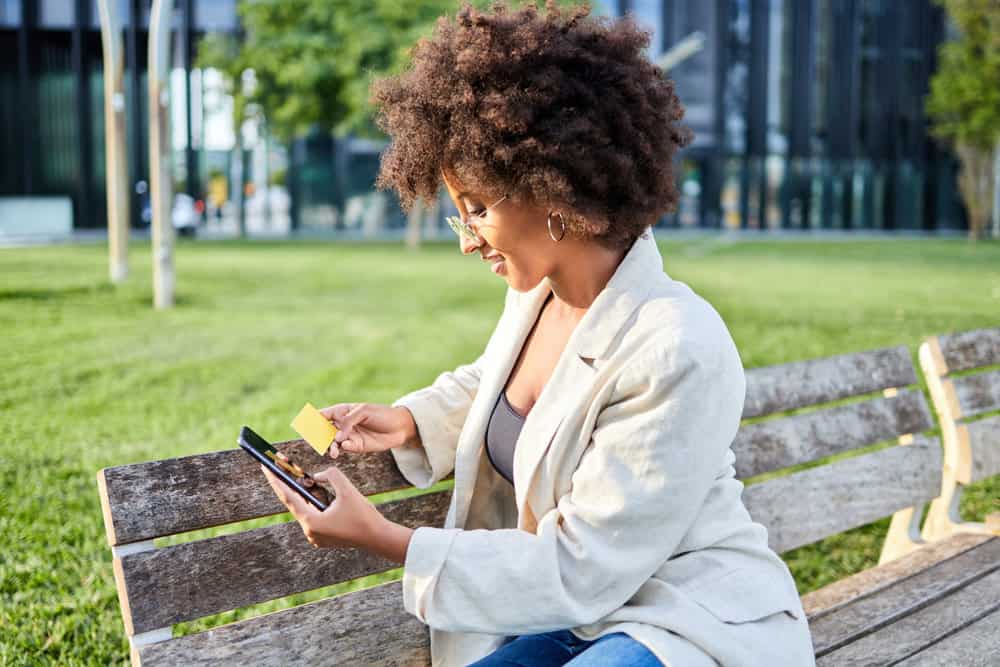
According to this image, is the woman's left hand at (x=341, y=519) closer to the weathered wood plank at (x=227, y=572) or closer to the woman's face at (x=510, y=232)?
the weathered wood plank at (x=227, y=572)

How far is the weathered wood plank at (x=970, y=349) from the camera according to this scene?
12.8 feet

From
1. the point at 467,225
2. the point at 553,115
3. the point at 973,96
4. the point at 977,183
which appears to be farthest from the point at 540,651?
the point at 977,183

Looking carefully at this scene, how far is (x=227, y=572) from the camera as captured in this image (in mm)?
2150

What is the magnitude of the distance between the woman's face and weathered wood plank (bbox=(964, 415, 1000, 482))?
244 cm

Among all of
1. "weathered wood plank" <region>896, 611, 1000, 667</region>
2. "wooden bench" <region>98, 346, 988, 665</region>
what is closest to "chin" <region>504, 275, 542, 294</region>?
"wooden bench" <region>98, 346, 988, 665</region>

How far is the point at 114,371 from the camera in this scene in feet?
29.0

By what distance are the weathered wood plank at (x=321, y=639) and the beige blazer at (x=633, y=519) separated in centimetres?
41

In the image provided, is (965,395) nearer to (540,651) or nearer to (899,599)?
(899,599)

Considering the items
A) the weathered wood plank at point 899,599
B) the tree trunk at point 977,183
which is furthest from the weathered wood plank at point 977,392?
the tree trunk at point 977,183

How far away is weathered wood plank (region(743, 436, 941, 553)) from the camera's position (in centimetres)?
322

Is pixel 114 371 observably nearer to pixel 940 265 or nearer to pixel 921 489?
pixel 921 489

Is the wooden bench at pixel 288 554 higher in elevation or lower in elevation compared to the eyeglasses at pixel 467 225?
lower

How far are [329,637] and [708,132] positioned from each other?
41.6m

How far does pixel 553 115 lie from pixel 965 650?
5.48ft
